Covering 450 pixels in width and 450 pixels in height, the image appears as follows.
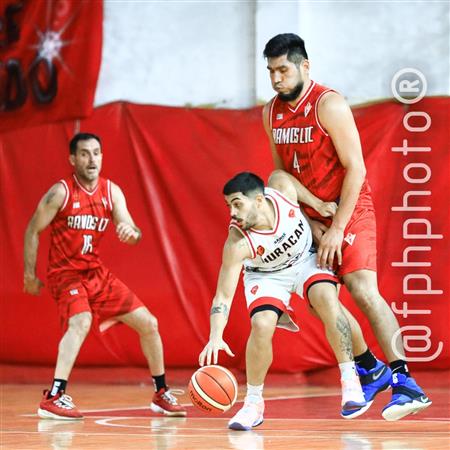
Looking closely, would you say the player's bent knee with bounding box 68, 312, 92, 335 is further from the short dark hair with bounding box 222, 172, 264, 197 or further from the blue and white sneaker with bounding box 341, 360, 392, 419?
the blue and white sneaker with bounding box 341, 360, 392, 419

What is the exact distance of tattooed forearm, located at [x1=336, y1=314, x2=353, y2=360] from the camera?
661 cm

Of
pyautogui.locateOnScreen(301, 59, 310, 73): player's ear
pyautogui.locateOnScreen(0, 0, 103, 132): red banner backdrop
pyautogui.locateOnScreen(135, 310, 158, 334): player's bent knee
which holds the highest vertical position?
pyautogui.locateOnScreen(0, 0, 103, 132): red banner backdrop

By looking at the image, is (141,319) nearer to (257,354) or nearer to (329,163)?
(257,354)

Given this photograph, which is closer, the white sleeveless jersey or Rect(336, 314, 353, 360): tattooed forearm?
Rect(336, 314, 353, 360): tattooed forearm

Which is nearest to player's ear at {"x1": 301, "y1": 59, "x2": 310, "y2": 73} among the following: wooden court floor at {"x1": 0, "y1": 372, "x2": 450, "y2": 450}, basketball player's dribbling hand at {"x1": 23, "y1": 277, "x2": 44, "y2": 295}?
wooden court floor at {"x1": 0, "y1": 372, "x2": 450, "y2": 450}

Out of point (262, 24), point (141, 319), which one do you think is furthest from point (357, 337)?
point (262, 24)

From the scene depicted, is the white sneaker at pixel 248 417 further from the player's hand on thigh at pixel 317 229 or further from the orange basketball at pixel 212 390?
the player's hand on thigh at pixel 317 229

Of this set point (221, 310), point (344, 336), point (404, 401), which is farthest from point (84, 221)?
point (404, 401)

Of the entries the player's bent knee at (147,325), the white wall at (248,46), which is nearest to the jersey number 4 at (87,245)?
the player's bent knee at (147,325)

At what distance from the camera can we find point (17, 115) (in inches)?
458

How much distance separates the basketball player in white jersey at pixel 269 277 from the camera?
6590 millimetres

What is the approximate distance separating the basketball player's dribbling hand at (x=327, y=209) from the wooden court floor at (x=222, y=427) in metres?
1.28

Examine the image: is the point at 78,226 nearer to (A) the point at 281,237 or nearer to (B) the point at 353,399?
(A) the point at 281,237

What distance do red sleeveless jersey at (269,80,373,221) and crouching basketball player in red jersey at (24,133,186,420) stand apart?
1705mm
